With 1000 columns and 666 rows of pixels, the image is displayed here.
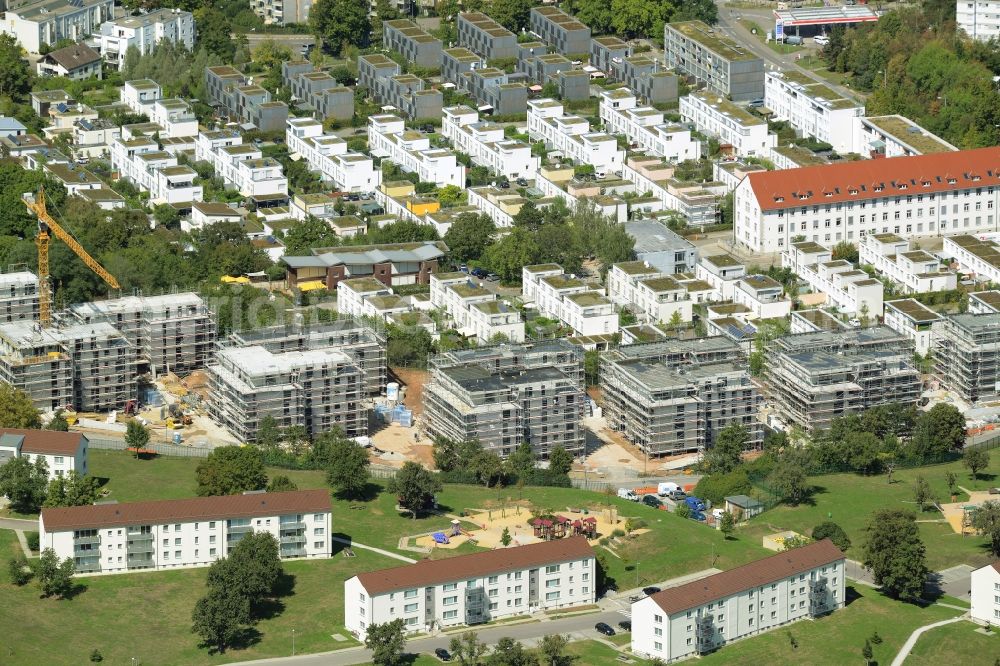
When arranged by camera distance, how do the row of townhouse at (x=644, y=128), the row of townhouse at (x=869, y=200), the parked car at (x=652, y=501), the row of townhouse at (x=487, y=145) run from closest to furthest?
1. the parked car at (x=652, y=501)
2. the row of townhouse at (x=869, y=200)
3. the row of townhouse at (x=487, y=145)
4. the row of townhouse at (x=644, y=128)

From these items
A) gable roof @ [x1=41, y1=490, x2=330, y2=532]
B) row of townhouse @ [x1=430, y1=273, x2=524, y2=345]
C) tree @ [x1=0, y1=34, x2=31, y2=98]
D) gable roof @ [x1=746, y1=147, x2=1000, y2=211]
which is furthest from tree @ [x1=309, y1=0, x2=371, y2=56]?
gable roof @ [x1=41, y1=490, x2=330, y2=532]

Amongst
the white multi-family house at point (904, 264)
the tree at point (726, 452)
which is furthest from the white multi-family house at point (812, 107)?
the tree at point (726, 452)

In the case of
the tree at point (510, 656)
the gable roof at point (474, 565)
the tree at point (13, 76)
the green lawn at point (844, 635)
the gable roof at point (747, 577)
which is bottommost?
the green lawn at point (844, 635)

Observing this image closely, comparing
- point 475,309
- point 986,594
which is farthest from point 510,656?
point 475,309

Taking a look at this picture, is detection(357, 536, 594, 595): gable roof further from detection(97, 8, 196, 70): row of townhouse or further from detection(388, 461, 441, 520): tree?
detection(97, 8, 196, 70): row of townhouse

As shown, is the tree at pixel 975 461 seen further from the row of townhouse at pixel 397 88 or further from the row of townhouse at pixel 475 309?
the row of townhouse at pixel 397 88

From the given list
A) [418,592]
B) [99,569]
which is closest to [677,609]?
[418,592]

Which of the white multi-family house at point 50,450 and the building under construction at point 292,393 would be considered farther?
the building under construction at point 292,393

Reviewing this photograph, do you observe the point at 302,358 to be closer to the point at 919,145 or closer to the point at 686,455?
the point at 686,455
